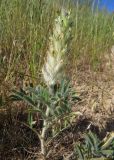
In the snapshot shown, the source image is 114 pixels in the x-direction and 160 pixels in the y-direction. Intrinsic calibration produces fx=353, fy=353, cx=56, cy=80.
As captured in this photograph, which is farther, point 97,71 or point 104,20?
point 104,20

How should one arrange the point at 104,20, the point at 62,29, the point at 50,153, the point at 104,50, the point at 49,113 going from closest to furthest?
1. the point at 62,29
2. the point at 49,113
3. the point at 50,153
4. the point at 104,50
5. the point at 104,20

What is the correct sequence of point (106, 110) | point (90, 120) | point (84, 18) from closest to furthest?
point (90, 120)
point (106, 110)
point (84, 18)

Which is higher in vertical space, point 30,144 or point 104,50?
point 104,50

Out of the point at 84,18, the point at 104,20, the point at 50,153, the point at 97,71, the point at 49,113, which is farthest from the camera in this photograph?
the point at 104,20

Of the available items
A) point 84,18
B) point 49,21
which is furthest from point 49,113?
point 84,18

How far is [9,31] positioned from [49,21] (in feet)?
0.99

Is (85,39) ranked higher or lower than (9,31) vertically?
higher

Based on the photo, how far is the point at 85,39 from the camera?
3.35m

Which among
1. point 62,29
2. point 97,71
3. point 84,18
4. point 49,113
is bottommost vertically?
point 49,113

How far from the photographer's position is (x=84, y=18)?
3486 millimetres

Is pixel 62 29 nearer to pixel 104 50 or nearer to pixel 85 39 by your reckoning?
pixel 85 39

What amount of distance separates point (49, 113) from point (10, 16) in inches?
44.3

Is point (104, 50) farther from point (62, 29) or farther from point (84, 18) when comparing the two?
point (62, 29)

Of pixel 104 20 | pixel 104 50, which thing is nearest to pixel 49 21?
pixel 104 50
